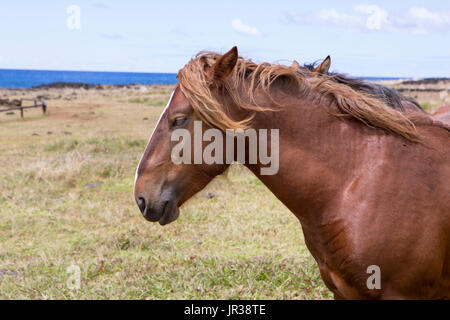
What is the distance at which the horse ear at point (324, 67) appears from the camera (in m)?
2.79

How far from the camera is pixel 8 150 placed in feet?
41.2

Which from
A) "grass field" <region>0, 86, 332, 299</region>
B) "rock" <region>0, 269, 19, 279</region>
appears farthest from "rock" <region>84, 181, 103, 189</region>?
"rock" <region>0, 269, 19, 279</region>

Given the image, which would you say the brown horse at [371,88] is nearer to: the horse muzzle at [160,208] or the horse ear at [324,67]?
the horse ear at [324,67]

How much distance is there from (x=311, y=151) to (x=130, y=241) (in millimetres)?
3807

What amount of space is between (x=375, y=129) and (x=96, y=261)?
378cm

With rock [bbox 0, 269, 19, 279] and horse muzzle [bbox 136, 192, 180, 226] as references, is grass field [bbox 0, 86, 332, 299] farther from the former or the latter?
horse muzzle [bbox 136, 192, 180, 226]

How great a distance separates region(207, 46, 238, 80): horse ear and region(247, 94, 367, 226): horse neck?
12.0 inches

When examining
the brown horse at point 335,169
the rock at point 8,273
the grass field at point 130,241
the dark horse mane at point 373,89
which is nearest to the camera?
the brown horse at point 335,169

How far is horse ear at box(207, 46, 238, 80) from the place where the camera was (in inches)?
90.9

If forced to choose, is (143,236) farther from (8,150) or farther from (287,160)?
(8,150)

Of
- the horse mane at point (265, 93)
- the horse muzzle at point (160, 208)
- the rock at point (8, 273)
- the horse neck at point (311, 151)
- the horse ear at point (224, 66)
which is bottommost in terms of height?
the rock at point (8, 273)

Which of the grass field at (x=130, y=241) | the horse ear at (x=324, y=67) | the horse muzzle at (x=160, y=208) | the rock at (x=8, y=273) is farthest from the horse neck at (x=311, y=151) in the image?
the rock at (x=8, y=273)

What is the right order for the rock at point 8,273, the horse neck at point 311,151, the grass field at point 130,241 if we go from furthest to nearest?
the rock at point 8,273
the grass field at point 130,241
the horse neck at point 311,151
